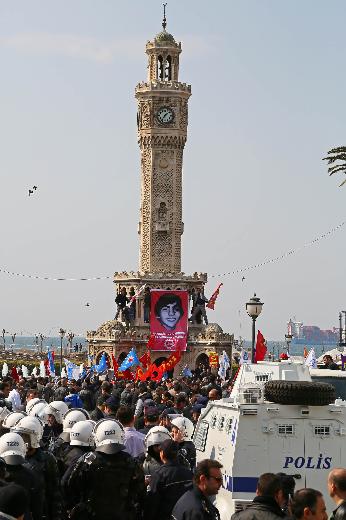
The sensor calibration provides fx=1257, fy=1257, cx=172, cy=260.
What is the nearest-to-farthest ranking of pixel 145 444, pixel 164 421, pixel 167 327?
pixel 145 444, pixel 164 421, pixel 167 327

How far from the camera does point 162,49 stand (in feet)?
315

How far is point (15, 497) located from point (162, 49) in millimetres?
89052

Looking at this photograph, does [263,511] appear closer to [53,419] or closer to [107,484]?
[107,484]

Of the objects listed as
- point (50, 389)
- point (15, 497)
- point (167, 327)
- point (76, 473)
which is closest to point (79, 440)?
point (76, 473)

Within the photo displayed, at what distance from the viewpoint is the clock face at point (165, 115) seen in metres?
94.1

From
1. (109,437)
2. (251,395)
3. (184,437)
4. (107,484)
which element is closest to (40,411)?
(184,437)

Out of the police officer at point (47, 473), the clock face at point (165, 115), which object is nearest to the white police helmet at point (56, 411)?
the police officer at point (47, 473)

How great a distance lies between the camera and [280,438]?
1391 centimetres

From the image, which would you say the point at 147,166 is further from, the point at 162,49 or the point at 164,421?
the point at 164,421

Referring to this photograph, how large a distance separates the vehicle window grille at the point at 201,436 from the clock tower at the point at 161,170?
77094mm

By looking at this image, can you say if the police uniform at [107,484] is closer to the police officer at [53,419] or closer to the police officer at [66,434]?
the police officer at [66,434]

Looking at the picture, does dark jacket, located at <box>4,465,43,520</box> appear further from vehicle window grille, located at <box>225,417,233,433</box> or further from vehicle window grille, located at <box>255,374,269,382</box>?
vehicle window grille, located at <box>255,374,269,382</box>

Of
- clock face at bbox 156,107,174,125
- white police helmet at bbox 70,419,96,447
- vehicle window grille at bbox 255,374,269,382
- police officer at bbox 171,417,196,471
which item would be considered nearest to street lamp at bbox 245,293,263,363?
vehicle window grille at bbox 255,374,269,382

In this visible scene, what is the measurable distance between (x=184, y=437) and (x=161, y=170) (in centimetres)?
7933
